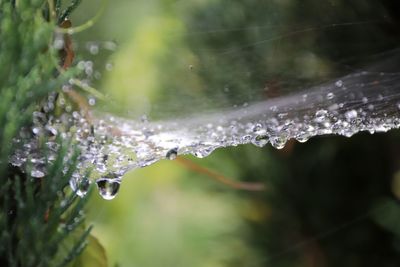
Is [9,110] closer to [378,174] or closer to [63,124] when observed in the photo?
[63,124]

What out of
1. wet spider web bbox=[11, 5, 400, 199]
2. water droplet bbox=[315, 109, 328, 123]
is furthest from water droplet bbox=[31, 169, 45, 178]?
water droplet bbox=[315, 109, 328, 123]

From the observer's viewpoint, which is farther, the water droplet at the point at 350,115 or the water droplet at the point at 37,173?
the water droplet at the point at 350,115

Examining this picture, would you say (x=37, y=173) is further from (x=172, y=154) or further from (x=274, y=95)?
(x=274, y=95)

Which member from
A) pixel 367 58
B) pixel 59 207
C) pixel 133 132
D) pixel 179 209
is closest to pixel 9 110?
pixel 59 207

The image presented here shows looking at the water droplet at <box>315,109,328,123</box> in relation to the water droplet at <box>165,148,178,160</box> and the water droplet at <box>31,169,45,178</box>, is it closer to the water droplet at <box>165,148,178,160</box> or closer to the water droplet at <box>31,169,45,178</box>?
the water droplet at <box>165,148,178,160</box>

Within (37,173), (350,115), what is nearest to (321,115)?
(350,115)

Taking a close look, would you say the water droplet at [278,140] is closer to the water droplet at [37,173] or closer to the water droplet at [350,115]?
the water droplet at [350,115]

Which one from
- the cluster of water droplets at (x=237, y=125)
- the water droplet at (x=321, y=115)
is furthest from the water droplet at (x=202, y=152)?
the water droplet at (x=321, y=115)

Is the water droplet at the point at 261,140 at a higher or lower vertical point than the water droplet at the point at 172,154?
higher
